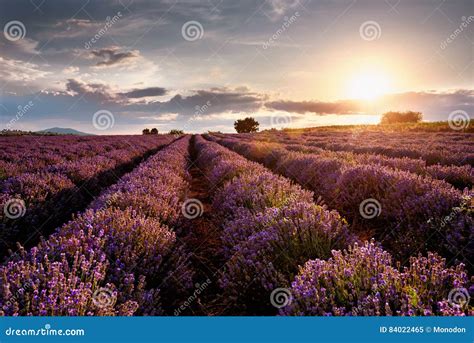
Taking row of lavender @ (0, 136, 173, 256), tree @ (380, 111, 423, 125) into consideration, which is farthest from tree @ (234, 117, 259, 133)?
row of lavender @ (0, 136, 173, 256)

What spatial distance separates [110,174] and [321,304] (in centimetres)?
910

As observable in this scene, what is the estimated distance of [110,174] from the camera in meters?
10.1

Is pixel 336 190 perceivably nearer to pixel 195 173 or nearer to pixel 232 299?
pixel 232 299

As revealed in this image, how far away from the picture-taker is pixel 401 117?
70062mm

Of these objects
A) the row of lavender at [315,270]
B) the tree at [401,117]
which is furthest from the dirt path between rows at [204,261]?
the tree at [401,117]
